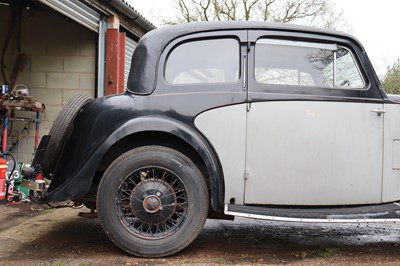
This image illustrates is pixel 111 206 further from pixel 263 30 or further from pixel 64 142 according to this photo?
pixel 263 30

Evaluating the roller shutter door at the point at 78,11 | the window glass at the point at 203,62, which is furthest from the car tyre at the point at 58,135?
the roller shutter door at the point at 78,11

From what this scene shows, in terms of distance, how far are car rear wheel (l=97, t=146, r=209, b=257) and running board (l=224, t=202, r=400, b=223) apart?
1.19 ft

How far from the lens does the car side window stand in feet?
13.3

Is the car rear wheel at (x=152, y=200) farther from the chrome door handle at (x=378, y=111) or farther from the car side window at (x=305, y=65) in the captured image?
the chrome door handle at (x=378, y=111)

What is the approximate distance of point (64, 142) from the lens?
13.1ft

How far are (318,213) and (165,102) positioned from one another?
1658mm

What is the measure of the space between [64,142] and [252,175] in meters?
1.74

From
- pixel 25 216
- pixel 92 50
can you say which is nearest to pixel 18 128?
pixel 92 50

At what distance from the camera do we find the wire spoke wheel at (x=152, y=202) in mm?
3752

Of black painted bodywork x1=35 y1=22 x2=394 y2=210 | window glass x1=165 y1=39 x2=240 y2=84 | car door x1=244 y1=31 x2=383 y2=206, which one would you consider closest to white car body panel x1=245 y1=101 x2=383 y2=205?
car door x1=244 y1=31 x2=383 y2=206

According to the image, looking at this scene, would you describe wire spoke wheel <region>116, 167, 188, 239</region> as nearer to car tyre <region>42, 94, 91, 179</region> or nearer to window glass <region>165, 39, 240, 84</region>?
car tyre <region>42, 94, 91, 179</region>

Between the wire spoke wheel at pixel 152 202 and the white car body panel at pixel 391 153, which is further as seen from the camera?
the white car body panel at pixel 391 153

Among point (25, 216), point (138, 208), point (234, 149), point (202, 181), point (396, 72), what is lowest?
point (25, 216)

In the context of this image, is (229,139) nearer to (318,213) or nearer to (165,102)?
(165,102)
